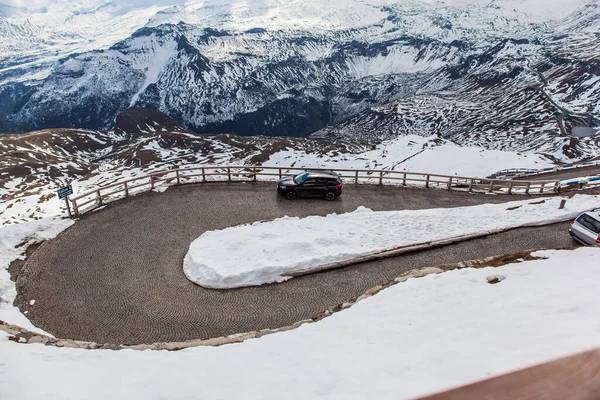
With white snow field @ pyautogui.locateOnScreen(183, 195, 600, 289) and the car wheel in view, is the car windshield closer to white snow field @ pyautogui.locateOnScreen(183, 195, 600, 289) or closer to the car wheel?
the car wheel

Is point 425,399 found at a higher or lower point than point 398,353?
higher

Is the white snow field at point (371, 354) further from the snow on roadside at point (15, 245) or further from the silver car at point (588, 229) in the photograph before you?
the silver car at point (588, 229)

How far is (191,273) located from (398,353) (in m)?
10.6

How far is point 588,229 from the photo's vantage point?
49.0 feet

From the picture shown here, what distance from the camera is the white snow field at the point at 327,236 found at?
13711mm

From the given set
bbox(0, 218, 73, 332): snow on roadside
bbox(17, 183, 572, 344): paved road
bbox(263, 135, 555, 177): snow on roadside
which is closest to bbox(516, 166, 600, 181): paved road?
bbox(263, 135, 555, 177): snow on roadside

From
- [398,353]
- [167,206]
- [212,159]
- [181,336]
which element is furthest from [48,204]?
[398,353]

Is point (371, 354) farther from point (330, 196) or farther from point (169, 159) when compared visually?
point (169, 159)

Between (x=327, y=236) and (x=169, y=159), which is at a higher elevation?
(x=327, y=236)

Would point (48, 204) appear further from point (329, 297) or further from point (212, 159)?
point (329, 297)

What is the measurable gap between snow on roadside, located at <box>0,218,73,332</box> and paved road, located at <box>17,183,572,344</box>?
0.39 metres

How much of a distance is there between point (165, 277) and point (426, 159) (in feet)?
314

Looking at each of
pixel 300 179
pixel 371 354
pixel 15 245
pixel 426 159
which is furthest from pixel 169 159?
pixel 371 354

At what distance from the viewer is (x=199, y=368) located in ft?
19.2
